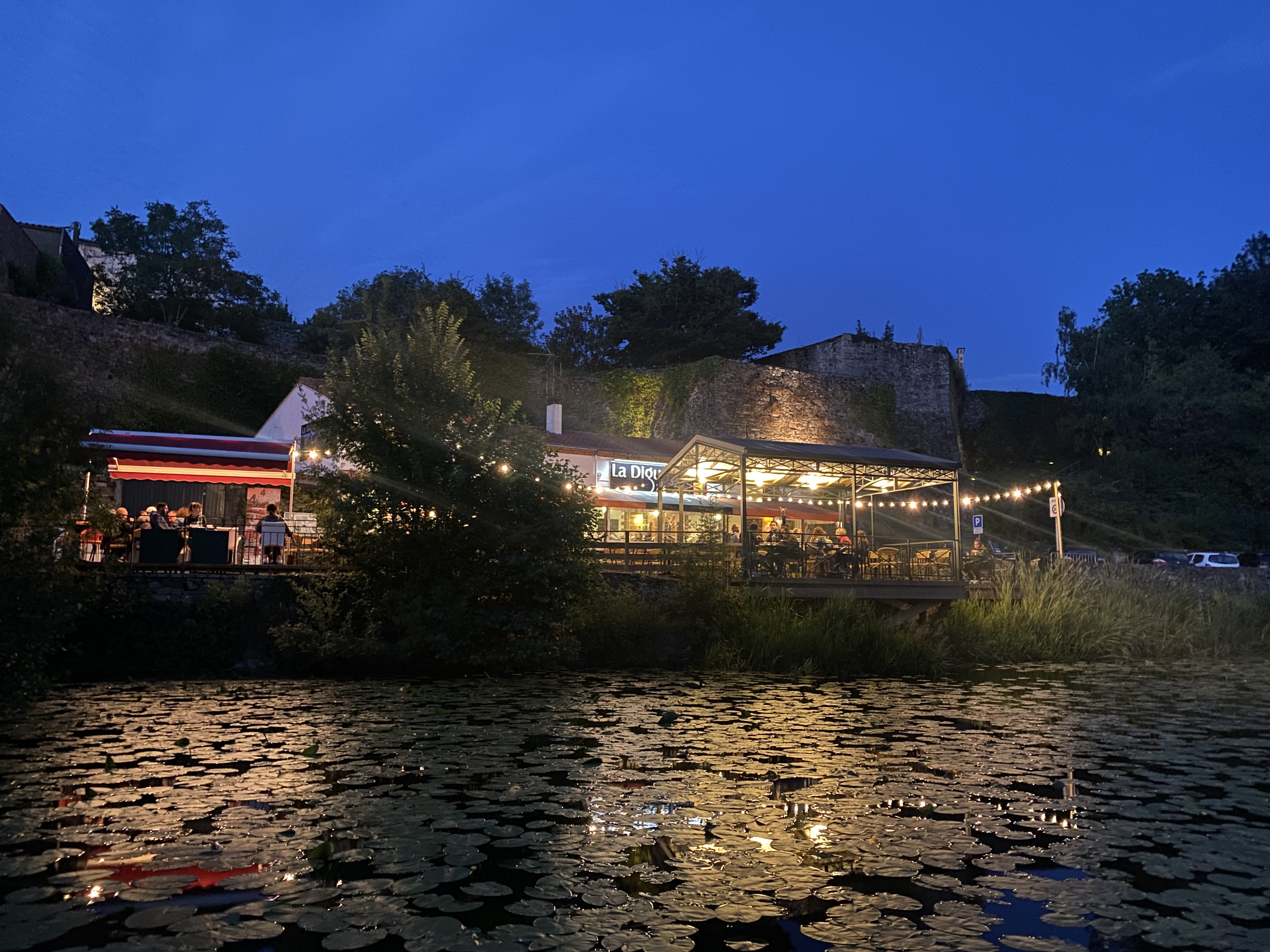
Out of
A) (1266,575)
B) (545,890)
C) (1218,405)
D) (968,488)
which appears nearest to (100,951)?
(545,890)

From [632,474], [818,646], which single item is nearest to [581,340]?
[632,474]

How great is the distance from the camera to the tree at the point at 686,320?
1517 inches

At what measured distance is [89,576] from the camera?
8.83m

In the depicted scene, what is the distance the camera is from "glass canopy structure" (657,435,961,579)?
1534 centimetres

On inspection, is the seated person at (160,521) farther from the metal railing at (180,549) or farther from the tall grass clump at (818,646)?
the tall grass clump at (818,646)

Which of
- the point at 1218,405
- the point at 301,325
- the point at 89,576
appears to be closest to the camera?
the point at 89,576

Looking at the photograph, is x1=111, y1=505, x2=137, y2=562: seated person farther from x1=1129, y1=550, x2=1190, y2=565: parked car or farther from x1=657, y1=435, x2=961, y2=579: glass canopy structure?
x1=1129, y1=550, x2=1190, y2=565: parked car

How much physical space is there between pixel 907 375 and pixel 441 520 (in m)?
27.3

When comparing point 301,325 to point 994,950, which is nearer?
point 994,950

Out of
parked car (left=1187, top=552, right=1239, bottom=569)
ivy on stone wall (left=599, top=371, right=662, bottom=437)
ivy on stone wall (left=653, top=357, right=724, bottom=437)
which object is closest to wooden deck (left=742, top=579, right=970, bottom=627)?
ivy on stone wall (left=653, top=357, right=724, bottom=437)

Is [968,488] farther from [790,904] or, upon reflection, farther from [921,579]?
[790,904]

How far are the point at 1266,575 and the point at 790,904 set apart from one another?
69.0 ft

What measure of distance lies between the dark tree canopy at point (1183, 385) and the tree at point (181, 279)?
32.1m

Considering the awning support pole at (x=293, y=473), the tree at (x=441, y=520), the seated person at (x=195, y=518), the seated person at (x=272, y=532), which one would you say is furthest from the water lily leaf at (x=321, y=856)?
the seated person at (x=195, y=518)
